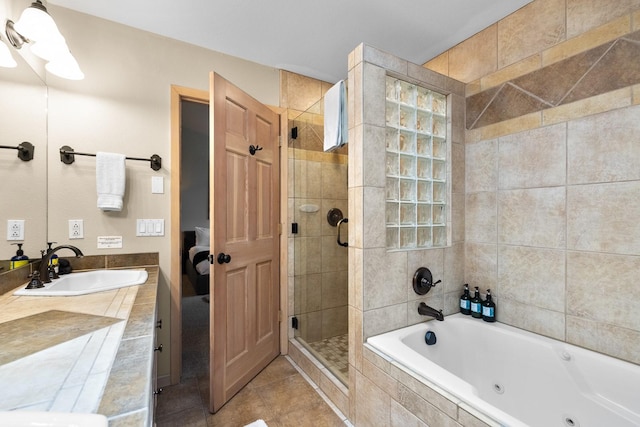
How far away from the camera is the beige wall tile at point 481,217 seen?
180 centimetres

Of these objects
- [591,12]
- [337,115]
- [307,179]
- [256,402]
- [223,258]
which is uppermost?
[591,12]

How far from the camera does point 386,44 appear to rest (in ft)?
6.86

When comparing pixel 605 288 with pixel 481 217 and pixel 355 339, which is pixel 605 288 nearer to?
pixel 481 217

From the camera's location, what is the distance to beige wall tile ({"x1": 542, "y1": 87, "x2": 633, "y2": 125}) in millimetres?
1295

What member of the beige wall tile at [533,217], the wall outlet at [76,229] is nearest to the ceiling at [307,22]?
the beige wall tile at [533,217]

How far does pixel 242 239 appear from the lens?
197 centimetres

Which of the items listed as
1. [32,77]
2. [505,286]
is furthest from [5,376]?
[505,286]

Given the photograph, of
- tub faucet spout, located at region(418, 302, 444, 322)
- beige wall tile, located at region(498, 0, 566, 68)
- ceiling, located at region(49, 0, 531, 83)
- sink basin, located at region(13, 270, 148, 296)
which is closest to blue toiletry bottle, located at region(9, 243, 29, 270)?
sink basin, located at region(13, 270, 148, 296)

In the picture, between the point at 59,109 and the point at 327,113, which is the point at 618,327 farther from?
the point at 59,109

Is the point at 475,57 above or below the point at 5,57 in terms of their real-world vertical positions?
above

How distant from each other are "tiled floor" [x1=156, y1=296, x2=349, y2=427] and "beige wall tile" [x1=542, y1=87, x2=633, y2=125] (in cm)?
211

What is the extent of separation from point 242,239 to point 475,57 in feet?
6.85

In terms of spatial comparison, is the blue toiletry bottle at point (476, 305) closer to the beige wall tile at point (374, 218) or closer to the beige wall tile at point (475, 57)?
the beige wall tile at point (374, 218)

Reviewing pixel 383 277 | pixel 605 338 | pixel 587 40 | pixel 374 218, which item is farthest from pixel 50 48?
pixel 605 338
